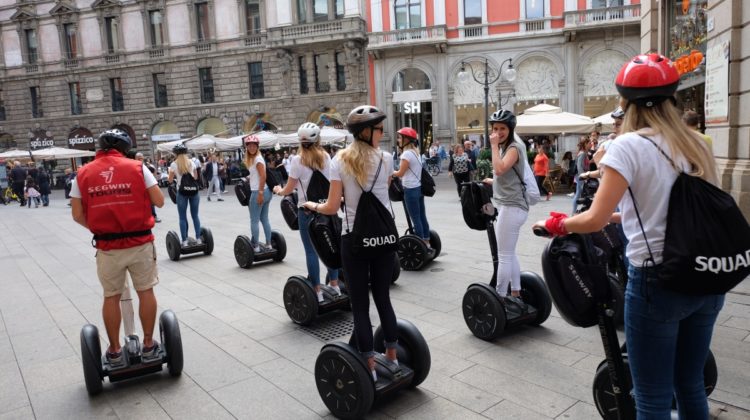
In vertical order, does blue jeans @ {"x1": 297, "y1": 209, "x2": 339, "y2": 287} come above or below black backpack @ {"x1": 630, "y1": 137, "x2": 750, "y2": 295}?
below

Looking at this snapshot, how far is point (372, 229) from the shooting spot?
3.05 meters

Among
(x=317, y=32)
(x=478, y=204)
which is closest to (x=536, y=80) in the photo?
(x=317, y=32)

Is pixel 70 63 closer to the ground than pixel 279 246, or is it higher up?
higher up

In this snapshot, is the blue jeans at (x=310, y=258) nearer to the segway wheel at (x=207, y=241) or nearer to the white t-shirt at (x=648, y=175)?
the white t-shirt at (x=648, y=175)

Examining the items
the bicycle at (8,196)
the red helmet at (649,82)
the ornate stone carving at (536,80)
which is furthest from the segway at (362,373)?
the bicycle at (8,196)

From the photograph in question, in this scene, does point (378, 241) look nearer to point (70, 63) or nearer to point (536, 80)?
point (536, 80)

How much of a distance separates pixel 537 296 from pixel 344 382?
82.9 inches

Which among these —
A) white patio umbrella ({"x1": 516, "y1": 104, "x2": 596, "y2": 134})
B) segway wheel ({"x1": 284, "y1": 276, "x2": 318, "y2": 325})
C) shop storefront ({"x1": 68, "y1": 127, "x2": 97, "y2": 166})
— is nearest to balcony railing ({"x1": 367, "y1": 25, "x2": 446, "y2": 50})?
white patio umbrella ({"x1": 516, "y1": 104, "x2": 596, "y2": 134})

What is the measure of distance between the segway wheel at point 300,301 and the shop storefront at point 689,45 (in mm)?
8084

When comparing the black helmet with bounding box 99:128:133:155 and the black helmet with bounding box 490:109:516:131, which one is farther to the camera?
the black helmet with bounding box 490:109:516:131

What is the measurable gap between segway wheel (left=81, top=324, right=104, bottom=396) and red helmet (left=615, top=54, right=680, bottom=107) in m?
3.62

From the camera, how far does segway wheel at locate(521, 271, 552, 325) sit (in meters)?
4.46

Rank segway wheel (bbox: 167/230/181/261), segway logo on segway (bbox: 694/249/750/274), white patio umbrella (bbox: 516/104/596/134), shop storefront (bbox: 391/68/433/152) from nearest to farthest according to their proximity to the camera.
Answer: segway logo on segway (bbox: 694/249/750/274)
segway wheel (bbox: 167/230/181/261)
white patio umbrella (bbox: 516/104/596/134)
shop storefront (bbox: 391/68/433/152)

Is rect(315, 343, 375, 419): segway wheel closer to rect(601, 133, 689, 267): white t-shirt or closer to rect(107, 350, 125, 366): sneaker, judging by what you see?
rect(107, 350, 125, 366): sneaker
